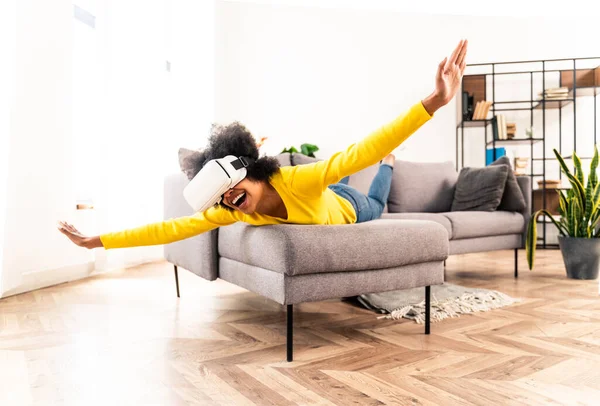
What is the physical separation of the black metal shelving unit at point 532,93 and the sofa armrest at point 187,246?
3472mm

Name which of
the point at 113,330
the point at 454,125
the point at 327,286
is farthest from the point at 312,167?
the point at 454,125

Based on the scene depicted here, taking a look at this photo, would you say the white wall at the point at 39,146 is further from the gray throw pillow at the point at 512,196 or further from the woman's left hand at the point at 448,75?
the gray throw pillow at the point at 512,196

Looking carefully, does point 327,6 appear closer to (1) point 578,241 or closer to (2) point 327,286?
(1) point 578,241

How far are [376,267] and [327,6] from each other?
4581mm

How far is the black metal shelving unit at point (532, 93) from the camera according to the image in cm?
507

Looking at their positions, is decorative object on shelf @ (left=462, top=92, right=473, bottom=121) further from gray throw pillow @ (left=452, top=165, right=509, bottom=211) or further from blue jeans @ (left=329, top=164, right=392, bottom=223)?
blue jeans @ (left=329, top=164, right=392, bottom=223)

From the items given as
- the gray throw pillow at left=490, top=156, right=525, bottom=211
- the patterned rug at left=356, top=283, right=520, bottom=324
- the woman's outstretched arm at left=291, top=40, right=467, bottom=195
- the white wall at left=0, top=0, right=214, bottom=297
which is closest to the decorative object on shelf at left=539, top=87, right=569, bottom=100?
the gray throw pillow at left=490, top=156, right=525, bottom=211

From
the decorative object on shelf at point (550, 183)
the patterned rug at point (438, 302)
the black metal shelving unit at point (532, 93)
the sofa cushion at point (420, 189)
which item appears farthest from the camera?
the black metal shelving unit at point (532, 93)

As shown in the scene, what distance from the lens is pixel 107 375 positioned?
5.07 feet

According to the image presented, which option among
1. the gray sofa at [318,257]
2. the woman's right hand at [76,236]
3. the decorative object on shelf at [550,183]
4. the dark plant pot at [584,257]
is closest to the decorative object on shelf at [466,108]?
the decorative object on shelf at [550,183]

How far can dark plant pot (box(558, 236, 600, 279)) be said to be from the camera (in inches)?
128

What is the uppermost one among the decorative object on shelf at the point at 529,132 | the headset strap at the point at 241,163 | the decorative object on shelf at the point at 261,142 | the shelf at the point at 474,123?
the shelf at the point at 474,123

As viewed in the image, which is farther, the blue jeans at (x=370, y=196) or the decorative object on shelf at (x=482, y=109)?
the decorative object on shelf at (x=482, y=109)

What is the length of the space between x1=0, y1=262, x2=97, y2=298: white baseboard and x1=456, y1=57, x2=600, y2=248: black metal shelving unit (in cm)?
379
